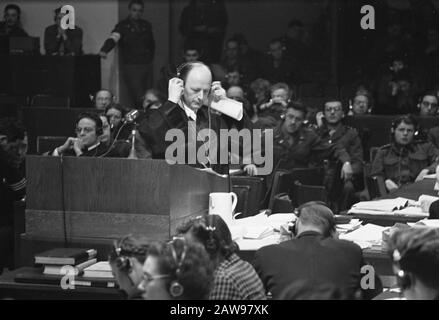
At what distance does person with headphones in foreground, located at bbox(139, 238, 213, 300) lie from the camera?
2.91 meters

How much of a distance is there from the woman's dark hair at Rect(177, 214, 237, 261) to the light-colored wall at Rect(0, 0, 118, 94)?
7.89 m

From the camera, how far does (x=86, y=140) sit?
6695 millimetres

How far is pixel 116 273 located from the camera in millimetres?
3229

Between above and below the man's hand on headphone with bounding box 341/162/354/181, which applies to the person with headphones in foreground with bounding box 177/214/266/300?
above

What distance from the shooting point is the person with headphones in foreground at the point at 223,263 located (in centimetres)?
316

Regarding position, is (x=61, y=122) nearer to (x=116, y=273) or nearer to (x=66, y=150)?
(x=66, y=150)

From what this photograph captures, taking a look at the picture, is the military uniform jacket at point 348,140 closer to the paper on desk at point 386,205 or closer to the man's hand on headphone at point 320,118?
the man's hand on headphone at point 320,118

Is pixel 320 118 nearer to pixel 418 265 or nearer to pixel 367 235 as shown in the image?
pixel 367 235

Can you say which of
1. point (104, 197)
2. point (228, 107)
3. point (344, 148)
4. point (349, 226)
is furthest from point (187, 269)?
point (344, 148)

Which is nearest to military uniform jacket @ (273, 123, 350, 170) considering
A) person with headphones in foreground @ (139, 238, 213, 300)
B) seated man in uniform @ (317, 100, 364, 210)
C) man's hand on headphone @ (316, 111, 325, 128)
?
seated man in uniform @ (317, 100, 364, 210)

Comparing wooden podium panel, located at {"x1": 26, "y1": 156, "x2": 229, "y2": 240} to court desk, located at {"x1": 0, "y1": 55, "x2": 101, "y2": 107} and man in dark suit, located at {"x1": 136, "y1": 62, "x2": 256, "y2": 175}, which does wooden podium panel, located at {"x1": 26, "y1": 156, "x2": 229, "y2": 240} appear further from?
court desk, located at {"x1": 0, "y1": 55, "x2": 101, "y2": 107}

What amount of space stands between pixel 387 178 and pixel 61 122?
3448mm

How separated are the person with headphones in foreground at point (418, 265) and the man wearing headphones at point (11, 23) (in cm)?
822
